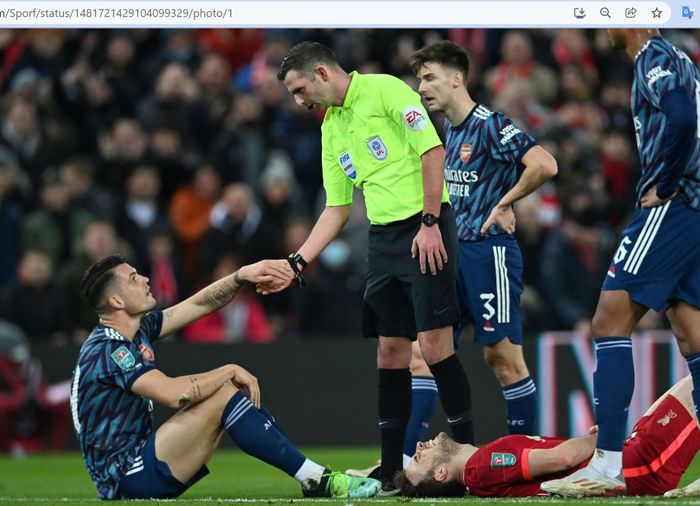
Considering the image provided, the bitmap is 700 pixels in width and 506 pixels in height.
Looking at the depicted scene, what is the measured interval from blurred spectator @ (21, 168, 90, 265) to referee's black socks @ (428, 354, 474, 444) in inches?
259

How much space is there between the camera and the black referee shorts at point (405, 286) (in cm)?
685

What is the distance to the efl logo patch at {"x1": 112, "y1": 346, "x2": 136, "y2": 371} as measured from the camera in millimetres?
6520

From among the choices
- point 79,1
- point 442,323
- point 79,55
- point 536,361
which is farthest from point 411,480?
point 79,55

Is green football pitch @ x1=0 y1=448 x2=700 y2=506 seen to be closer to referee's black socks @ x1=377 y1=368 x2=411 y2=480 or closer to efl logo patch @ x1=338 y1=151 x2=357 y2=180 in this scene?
referee's black socks @ x1=377 y1=368 x2=411 y2=480

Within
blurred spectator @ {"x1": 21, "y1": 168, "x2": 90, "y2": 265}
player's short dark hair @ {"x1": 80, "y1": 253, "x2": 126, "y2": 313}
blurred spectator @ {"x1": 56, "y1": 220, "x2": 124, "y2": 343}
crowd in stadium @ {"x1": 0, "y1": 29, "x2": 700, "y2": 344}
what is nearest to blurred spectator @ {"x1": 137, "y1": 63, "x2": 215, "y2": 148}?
crowd in stadium @ {"x1": 0, "y1": 29, "x2": 700, "y2": 344}

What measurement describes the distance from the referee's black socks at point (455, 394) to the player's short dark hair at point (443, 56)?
1.93 meters

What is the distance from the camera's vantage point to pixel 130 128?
13625 millimetres

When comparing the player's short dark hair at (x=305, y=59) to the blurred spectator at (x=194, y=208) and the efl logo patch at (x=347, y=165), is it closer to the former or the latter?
the efl logo patch at (x=347, y=165)

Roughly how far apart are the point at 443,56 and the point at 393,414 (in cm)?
220

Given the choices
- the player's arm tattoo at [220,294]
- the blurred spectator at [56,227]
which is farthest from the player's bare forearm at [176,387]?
the blurred spectator at [56,227]

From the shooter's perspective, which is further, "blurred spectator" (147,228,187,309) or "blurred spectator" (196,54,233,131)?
"blurred spectator" (196,54,233,131)

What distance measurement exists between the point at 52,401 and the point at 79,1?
5.60 m

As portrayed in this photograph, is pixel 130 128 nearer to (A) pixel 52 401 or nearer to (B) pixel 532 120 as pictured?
(A) pixel 52 401

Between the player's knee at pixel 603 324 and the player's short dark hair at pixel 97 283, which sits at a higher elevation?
the player's short dark hair at pixel 97 283
